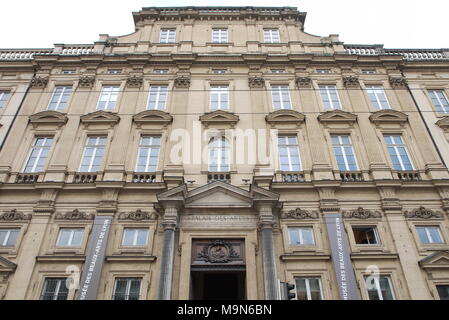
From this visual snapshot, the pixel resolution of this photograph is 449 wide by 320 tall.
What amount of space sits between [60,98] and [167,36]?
8.44m

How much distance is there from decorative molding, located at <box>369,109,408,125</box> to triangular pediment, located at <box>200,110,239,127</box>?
291 inches

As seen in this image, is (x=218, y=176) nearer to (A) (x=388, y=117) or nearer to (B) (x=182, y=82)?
(B) (x=182, y=82)

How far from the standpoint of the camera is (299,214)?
1552 cm

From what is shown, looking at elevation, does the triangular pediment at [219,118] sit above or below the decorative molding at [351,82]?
below

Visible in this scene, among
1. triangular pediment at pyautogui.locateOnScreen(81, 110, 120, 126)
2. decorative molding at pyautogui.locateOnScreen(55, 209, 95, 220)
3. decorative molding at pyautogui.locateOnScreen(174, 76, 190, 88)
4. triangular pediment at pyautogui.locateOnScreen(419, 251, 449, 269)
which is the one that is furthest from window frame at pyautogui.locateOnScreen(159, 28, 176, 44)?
triangular pediment at pyautogui.locateOnScreen(419, 251, 449, 269)

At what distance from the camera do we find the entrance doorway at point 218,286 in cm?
1480

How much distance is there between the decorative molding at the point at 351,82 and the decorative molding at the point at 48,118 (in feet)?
52.6

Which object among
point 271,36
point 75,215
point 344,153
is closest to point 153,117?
point 75,215

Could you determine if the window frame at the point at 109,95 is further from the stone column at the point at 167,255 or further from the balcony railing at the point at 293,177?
the balcony railing at the point at 293,177

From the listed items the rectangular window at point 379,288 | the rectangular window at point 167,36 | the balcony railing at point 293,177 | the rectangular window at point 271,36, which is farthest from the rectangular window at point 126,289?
the rectangular window at point 271,36

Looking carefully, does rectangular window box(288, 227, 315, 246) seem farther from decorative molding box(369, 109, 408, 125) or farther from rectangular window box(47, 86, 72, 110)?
rectangular window box(47, 86, 72, 110)

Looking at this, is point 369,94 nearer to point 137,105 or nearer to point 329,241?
point 329,241

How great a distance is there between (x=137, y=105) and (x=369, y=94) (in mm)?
13418

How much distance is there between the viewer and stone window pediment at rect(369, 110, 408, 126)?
18.9 m
